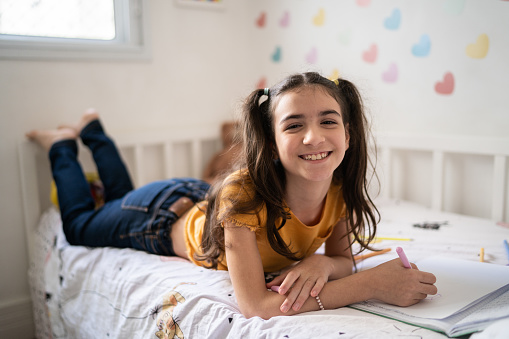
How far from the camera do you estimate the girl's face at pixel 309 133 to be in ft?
2.91

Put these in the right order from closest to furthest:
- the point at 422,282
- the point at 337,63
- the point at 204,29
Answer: the point at 422,282
the point at 337,63
the point at 204,29

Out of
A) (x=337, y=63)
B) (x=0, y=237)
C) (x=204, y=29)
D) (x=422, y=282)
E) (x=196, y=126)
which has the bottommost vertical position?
(x=0, y=237)

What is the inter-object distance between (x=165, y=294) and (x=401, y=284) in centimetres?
50

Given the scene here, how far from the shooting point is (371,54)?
5.60 ft

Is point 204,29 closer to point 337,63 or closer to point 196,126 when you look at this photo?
point 196,126

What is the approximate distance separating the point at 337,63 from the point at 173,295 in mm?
1215

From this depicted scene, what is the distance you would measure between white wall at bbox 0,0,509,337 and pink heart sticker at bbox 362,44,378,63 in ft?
0.06

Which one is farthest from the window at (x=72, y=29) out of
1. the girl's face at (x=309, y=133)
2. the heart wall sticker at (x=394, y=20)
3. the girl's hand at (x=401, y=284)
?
the girl's hand at (x=401, y=284)

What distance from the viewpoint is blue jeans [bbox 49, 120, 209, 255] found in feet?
4.08

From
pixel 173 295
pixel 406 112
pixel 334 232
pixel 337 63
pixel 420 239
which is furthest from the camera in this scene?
pixel 337 63

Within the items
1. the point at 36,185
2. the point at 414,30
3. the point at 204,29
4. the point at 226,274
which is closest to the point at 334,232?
the point at 226,274

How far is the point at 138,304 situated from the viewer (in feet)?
3.40

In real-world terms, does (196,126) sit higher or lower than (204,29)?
lower

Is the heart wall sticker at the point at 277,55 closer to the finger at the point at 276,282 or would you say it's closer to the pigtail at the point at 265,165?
the pigtail at the point at 265,165
